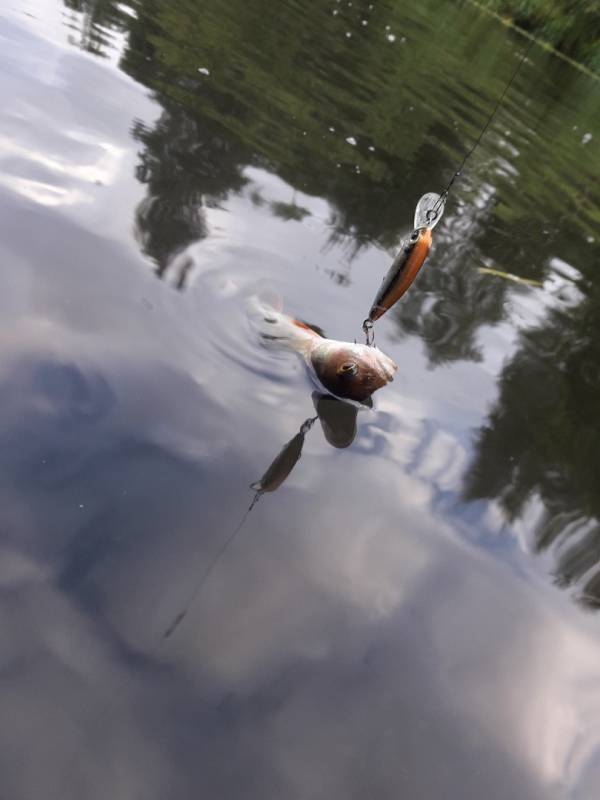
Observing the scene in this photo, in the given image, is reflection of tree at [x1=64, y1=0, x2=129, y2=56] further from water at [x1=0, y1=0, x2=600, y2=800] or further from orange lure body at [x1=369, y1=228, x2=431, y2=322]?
orange lure body at [x1=369, y1=228, x2=431, y2=322]

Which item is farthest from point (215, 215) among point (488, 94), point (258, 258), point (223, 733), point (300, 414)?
point (488, 94)

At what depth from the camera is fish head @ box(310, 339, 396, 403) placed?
2.50 m

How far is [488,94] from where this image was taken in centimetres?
980

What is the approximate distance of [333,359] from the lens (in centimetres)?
253

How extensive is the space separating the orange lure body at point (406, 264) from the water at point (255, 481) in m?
0.65

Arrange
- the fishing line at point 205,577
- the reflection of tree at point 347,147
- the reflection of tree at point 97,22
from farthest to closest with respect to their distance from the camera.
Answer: the reflection of tree at point 97,22
the reflection of tree at point 347,147
the fishing line at point 205,577

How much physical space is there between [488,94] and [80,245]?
9.13 metres

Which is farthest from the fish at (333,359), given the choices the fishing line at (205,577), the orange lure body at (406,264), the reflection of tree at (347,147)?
the fishing line at (205,577)

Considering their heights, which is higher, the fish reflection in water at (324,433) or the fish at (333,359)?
the fish at (333,359)

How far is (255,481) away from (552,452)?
1520 mm

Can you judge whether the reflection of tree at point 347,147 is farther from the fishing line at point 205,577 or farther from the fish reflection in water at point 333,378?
the fishing line at point 205,577

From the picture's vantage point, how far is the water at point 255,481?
1540mm

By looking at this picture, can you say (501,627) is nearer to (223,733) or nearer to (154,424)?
(223,733)

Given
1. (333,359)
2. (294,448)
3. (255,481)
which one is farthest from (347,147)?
(255,481)
